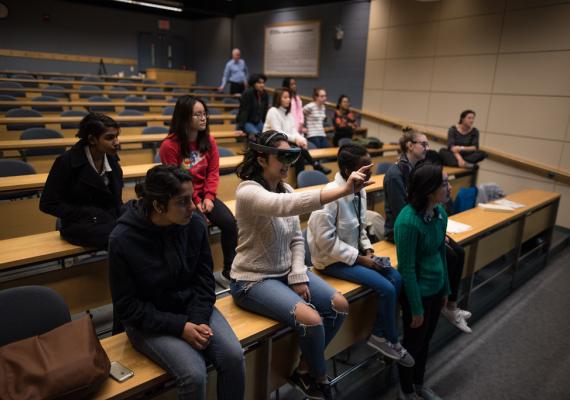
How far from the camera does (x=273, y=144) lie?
5.96 ft

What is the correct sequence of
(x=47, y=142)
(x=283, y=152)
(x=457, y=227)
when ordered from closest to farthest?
(x=283, y=152), (x=457, y=227), (x=47, y=142)

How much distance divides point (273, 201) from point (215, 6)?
34.9 feet

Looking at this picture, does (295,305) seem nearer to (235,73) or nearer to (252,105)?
(252,105)

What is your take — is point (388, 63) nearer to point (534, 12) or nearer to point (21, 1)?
point (534, 12)

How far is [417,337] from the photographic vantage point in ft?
7.11

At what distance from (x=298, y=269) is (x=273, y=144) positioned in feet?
1.98

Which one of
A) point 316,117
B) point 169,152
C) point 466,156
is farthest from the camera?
point 316,117

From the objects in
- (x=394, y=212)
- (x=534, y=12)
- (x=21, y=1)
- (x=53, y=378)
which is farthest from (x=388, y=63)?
(x=21, y=1)

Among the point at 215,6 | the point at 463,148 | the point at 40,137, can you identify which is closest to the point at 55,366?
the point at 40,137

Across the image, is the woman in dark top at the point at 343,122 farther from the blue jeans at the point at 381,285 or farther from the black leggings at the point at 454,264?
the blue jeans at the point at 381,285

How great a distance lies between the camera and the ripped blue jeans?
1.75 meters

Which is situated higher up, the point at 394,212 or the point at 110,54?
the point at 110,54

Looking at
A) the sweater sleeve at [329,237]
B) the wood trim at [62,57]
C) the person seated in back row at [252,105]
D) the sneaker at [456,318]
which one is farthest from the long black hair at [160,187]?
the wood trim at [62,57]

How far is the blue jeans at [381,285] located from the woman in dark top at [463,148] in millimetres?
3817
